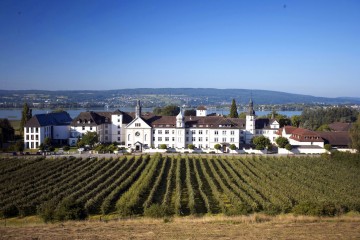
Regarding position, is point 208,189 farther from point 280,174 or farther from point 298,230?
point 298,230

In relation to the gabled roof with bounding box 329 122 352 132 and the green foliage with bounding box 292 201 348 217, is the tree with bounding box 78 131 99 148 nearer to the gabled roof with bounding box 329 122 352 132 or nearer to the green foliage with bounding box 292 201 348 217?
the green foliage with bounding box 292 201 348 217

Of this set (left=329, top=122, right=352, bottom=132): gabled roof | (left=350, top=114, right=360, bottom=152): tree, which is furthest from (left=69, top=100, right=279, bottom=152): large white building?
(left=329, top=122, right=352, bottom=132): gabled roof

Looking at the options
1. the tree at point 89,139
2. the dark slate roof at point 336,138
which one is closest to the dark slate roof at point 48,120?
the tree at point 89,139

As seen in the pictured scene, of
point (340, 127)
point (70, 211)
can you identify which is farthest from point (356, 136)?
point (70, 211)

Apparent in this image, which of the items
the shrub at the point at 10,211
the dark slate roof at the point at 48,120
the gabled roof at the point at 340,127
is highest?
the dark slate roof at the point at 48,120

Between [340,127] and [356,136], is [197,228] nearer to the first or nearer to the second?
[356,136]

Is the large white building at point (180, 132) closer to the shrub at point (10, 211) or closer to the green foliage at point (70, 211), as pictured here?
the shrub at point (10, 211)
